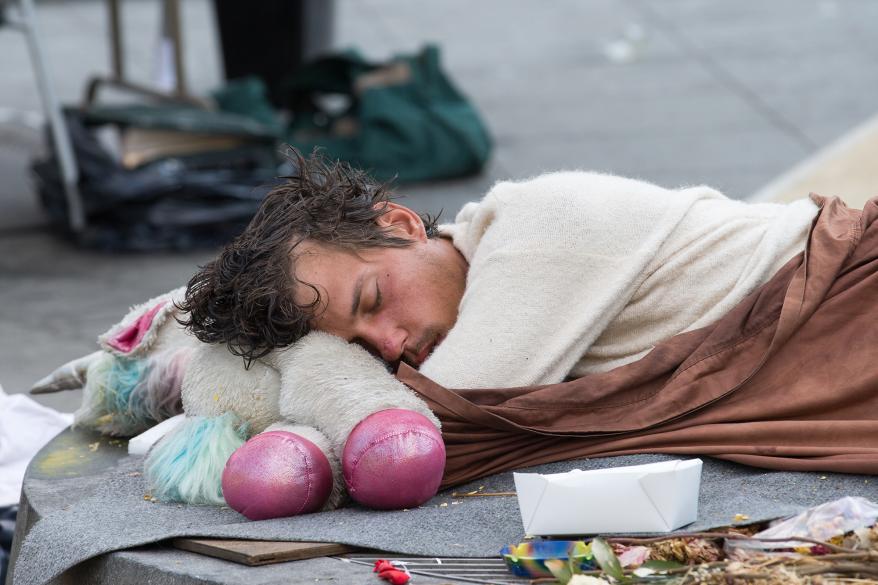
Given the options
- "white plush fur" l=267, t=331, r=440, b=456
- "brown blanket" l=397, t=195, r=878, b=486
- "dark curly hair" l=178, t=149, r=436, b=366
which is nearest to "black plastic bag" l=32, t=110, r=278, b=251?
"dark curly hair" l=178, t=149, r=436, b=366

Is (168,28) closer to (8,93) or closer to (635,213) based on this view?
(8,93)

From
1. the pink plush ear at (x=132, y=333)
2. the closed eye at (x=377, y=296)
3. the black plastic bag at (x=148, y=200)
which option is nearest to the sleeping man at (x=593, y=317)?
the closed eye at (x=377, y=296)

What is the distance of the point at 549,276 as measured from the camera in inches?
90.7

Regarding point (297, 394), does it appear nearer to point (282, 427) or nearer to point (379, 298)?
point (282, 427)

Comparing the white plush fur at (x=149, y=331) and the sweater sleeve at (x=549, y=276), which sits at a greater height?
the sweater sleeve at (x=549, y=276)

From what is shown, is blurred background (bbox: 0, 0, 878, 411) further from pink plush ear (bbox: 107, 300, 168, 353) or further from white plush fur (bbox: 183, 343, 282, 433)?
white plush fur (bbox: 183, 343, 282, 433)

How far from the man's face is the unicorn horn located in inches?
30.4

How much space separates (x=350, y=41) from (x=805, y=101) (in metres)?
3.31

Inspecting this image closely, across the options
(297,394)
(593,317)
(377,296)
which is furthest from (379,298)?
(593,317)

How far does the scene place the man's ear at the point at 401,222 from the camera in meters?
2.46

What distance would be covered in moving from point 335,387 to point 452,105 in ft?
12.8

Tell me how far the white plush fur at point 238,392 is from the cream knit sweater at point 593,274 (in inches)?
11.8

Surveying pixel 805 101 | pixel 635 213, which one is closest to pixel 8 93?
pixel 805 101

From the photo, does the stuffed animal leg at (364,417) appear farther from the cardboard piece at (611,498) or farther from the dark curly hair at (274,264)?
the cardboard piece at (611,498)
